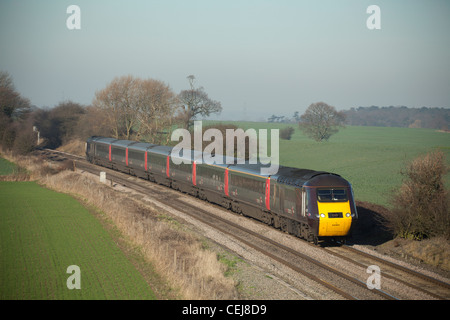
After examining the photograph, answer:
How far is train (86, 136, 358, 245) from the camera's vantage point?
1695 cm

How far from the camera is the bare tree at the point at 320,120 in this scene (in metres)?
83.4

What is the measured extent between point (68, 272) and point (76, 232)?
6.19 metres

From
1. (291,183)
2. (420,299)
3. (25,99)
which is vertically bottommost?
(420,299)

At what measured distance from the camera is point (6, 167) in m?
44.7

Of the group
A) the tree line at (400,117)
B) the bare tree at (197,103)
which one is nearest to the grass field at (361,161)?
the bare tree at (197,103)

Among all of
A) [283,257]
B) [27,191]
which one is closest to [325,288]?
[283,257]

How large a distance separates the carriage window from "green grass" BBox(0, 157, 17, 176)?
33.3 meters

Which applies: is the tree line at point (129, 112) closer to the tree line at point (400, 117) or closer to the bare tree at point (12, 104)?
the bare tree at point (12, 104)

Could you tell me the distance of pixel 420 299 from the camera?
12.3m

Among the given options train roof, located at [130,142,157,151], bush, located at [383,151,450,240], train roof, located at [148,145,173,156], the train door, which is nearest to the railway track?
the train door

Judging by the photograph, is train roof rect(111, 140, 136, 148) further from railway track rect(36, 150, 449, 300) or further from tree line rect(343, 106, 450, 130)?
tree line rect(343, 106, 450, 130)
